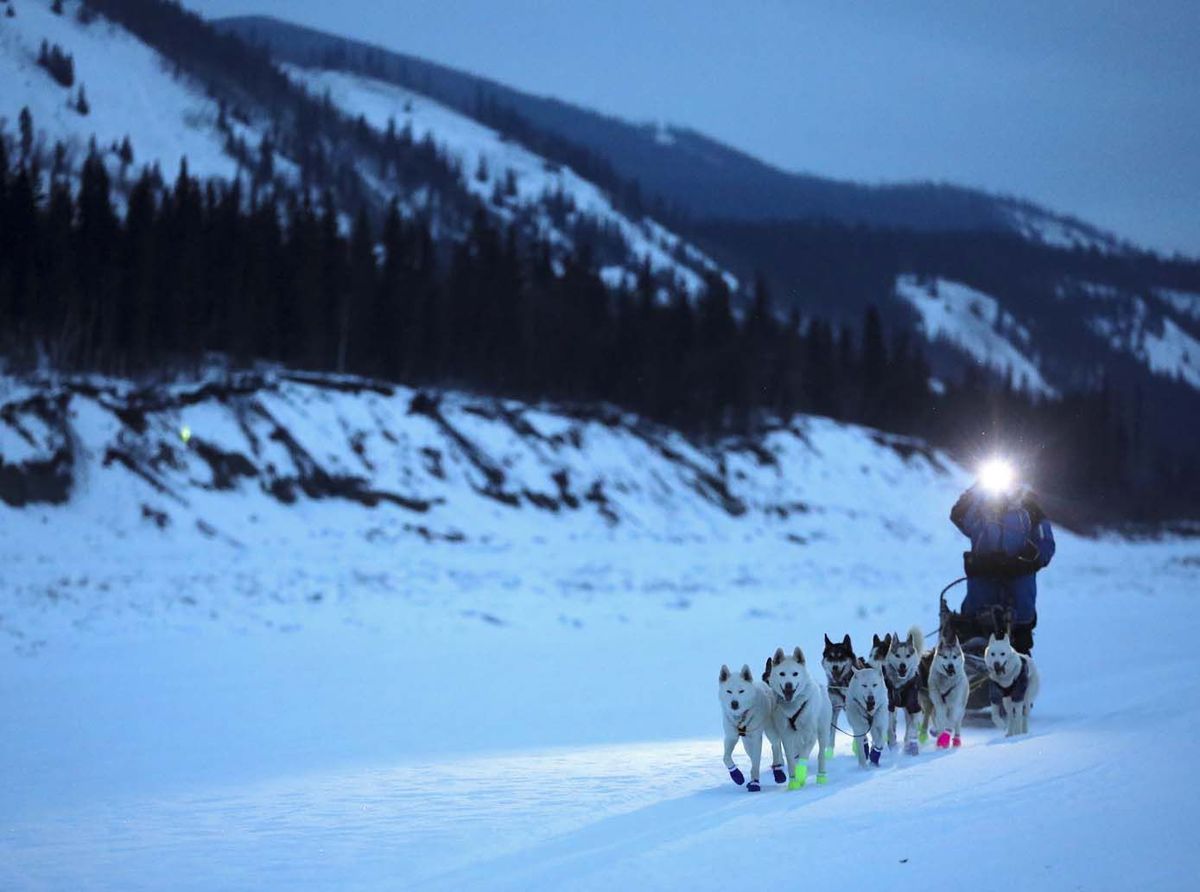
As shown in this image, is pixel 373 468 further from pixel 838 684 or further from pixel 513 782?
pixel 838 684

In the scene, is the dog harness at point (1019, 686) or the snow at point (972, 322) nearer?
the dog harness at point (1019, 686)

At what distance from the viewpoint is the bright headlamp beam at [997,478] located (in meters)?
10.4

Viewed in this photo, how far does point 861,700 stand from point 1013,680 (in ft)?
6.60

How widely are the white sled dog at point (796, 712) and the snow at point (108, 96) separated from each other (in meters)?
79.0

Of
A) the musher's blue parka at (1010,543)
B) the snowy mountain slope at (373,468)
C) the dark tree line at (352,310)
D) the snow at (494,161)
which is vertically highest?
the snow at (494,161)

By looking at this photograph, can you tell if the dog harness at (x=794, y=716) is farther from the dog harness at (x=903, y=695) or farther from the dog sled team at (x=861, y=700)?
the dog harness at (x=903, y=695)

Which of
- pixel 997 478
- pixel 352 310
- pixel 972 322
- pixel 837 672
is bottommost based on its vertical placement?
pixel 837 672

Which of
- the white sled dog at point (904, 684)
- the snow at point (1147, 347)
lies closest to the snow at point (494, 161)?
the snow at point (1147, 347)

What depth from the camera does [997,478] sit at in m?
10.5

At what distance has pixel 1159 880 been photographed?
171 inches

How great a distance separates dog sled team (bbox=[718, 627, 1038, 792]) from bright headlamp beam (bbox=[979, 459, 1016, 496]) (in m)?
1.86

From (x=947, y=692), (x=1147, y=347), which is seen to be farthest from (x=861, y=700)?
(x=1147, y=347)

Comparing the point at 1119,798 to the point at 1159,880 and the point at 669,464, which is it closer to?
the point at 1159,880

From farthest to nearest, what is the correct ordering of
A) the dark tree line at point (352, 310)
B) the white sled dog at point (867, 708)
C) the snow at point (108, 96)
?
the snow at point (108, 96) → the dark tree line at point (352, 310) → the white sled dog at point (867, 708)
